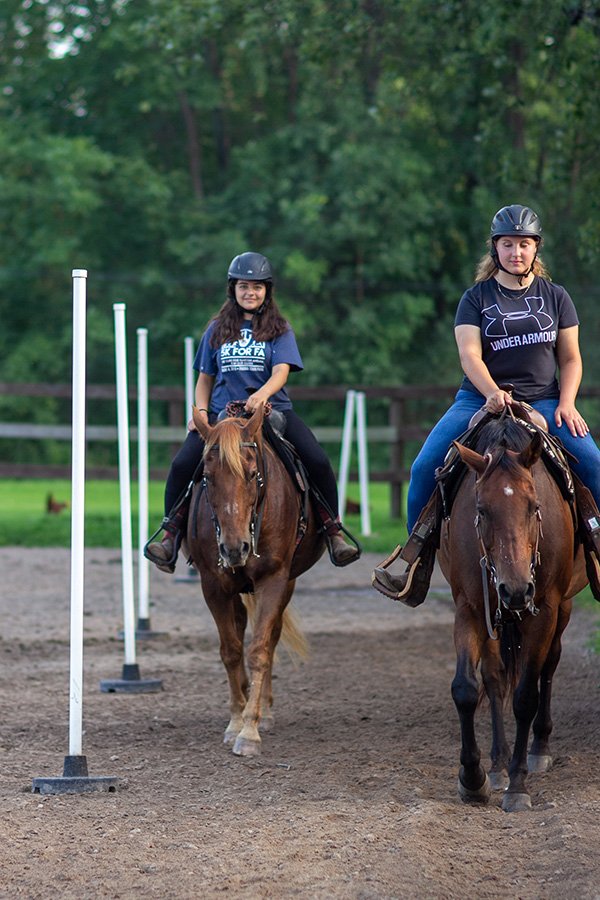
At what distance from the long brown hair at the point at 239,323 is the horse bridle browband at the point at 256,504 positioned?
84cm

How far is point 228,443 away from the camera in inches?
Answer: 241

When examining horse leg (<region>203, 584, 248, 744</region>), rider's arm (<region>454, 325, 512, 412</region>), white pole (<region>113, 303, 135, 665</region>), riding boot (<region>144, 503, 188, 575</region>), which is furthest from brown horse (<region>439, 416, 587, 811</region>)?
white pole (<region>113, 303, 135, 665</region>)

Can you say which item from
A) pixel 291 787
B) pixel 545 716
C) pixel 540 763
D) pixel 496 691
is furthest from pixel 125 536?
pixel 540 763

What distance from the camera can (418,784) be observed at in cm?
542

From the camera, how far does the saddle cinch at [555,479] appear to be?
17.7ft

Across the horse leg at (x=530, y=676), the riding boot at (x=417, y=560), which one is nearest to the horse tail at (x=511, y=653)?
the horse leg at (x=530, y=676)

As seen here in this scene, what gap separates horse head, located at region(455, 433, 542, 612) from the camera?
4703 mm

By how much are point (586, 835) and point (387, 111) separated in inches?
494

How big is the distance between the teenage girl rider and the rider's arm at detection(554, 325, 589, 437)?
1732 millimetres

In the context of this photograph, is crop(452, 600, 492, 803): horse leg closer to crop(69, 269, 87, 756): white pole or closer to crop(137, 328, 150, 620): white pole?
crop(69, 269, 87, 756): white pole

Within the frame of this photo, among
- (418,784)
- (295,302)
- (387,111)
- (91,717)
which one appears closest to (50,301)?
(295,302)

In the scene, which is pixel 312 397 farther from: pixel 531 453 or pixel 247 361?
pixel 531 453

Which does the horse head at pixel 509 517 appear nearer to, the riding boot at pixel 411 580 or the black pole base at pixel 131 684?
the riding boot at pixel 411 580

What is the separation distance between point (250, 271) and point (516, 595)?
10.1ft
